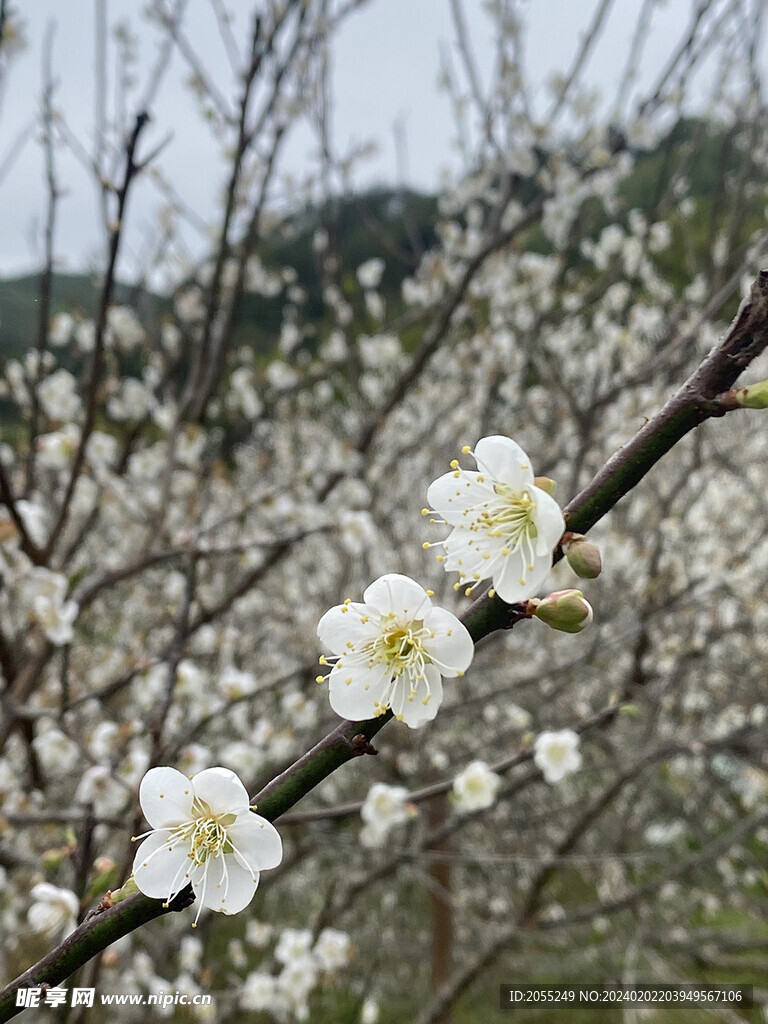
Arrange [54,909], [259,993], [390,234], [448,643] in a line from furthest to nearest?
[390,234]
[259,993]
[54,909]
[448,643]

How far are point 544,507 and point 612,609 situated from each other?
4706 millimetres

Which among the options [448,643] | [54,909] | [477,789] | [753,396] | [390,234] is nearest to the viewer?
[753,396]

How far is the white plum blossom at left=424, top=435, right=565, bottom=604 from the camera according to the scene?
2.26 feet

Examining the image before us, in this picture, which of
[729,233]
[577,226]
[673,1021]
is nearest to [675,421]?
[729,233]

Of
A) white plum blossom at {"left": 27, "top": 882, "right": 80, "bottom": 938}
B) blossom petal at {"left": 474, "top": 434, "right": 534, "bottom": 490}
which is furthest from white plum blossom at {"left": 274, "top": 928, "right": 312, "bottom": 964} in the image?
blossom petal at {"left": 474, "top": 434, "right": 534, "bottom": 490}

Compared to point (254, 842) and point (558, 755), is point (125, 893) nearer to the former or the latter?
point (254, 842)

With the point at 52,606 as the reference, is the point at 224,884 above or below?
above

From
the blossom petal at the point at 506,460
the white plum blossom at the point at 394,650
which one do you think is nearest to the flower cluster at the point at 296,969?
the white plum blossom at the point at 394,650

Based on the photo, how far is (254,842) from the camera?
27.2 inches

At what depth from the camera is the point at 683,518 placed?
4.22 m

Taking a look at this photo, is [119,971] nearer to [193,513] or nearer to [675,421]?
[193,513]

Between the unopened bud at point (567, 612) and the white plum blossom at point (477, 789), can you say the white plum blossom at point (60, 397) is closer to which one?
the white plum blossom at point (477, 789)

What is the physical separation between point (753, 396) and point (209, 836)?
0.65 m

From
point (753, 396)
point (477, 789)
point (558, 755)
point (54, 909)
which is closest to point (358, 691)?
point (753, 396)
